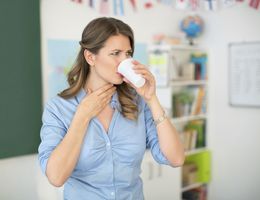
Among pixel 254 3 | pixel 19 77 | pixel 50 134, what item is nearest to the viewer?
pixel 50 134

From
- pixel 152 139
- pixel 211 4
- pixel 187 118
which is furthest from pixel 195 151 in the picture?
pixel 152 139

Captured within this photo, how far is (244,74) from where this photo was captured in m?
3.18

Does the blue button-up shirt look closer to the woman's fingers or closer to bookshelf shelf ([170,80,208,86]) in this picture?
the woman's fingers

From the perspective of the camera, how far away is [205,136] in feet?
11.7

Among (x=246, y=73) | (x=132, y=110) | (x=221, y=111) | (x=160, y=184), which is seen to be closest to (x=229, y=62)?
(x=246, y=73)

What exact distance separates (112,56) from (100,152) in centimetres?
37

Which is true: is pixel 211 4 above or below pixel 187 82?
above

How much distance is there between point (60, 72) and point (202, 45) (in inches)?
67.5

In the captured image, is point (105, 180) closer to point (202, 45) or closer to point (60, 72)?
point (60, 72)

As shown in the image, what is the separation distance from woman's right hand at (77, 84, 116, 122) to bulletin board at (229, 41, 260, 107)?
6.92 ft

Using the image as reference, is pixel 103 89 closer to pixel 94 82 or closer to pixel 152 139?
pixel 94 82

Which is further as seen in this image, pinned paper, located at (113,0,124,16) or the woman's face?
pinned paper, located at (113,0,124,16)

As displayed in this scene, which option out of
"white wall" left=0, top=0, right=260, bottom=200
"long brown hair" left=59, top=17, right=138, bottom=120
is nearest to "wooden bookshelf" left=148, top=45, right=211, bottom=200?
"white wall" left=0, top=0, right=260, bottom=200

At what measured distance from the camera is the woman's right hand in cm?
126
